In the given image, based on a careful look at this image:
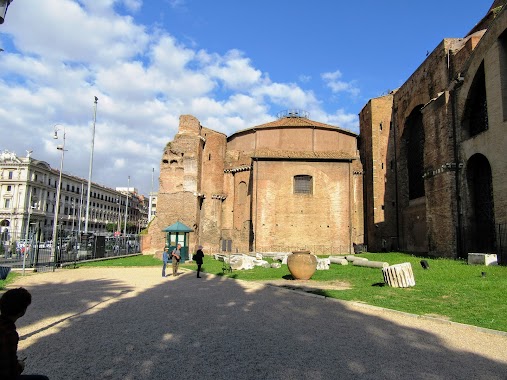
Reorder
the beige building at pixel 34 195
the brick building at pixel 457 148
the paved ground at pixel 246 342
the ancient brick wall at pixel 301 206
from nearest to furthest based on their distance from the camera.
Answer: the paved ground at pixel 246 342, the brick building at pixel 457 148, the ancient brick wall at pixel 301 206, the beige building at pixel 34 195

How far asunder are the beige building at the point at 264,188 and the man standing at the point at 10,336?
87.3 feet

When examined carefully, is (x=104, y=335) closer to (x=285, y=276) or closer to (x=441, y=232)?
(x=285, y=276)

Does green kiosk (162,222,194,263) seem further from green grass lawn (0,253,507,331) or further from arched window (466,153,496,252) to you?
arched window (466,153,496,252)

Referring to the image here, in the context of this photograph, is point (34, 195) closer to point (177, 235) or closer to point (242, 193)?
point (242, 193)

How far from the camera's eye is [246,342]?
577 centimetres

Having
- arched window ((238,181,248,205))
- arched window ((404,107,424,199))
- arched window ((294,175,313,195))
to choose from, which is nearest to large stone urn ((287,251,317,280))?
arched window ((294,175,313,195))

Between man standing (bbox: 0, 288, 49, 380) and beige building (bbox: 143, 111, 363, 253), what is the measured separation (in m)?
26.6

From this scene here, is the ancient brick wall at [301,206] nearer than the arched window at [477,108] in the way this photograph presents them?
No

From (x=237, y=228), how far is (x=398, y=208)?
1462 centimetres

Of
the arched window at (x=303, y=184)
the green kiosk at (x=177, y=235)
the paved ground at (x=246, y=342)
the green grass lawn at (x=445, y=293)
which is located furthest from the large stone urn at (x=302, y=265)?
the arched window at (x=303, y=184)

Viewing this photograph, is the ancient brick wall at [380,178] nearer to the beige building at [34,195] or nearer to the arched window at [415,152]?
the arched window at [415,152]

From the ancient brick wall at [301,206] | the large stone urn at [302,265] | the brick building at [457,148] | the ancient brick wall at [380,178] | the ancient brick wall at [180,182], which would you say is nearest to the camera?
the large stone urn at [302,265]

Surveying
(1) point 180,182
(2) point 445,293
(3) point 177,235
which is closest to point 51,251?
(3) point 177,235

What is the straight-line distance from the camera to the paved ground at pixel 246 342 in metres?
4.56
